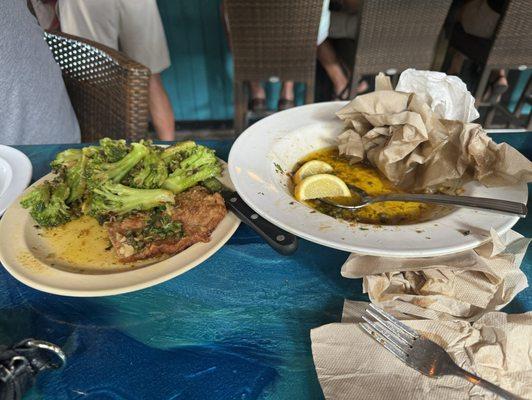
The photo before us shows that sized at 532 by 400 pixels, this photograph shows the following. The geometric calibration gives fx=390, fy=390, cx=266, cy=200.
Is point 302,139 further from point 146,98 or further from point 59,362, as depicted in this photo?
point 59,362

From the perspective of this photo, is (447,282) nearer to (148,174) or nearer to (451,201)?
(451,201)

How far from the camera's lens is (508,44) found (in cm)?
262

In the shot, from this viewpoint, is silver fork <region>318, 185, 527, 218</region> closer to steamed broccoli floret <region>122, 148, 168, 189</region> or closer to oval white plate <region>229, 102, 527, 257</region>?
oval white plate <region>229, 102, 527, 257</region>

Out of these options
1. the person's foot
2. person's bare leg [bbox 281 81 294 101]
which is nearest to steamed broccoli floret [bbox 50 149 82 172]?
the person's foot

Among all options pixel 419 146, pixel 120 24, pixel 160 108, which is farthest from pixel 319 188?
pixel 160 108

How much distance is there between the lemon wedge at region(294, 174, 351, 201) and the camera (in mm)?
1039

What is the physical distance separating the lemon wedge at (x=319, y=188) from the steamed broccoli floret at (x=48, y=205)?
0.60m

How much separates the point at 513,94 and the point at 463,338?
3753 millimetres

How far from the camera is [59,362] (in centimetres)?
76

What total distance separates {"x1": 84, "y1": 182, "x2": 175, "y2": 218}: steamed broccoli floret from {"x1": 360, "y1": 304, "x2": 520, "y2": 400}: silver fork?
1.77 feet

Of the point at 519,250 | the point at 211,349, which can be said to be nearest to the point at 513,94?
the point at 519,250

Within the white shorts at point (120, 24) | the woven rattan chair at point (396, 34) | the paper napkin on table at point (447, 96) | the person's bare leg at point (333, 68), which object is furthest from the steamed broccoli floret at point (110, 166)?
the person's bare leg at point (333, 68)

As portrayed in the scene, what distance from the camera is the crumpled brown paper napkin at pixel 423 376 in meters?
0.67

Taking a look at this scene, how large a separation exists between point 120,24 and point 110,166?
75.0 inches
